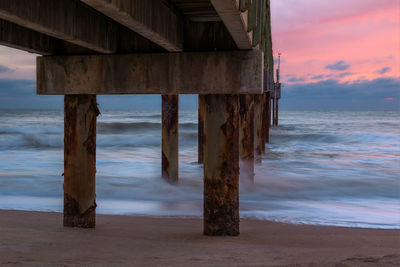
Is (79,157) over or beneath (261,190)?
over

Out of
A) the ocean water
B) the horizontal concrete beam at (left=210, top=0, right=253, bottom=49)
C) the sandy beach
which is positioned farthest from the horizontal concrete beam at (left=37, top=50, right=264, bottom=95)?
the ocean water

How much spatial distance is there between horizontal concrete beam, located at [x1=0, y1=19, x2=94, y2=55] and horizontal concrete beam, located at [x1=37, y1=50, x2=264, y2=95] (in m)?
0.09

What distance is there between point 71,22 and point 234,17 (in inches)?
61.3

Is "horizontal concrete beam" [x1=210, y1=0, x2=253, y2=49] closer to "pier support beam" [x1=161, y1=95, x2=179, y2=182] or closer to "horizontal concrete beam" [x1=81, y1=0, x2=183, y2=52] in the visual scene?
"horizontal concrete beam" [x1=81, y1=0, x2=183, y2=52]

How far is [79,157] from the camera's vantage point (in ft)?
14.0

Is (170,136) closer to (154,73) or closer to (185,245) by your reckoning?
(154,73)

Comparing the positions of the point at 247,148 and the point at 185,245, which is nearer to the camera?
the point at 185,245

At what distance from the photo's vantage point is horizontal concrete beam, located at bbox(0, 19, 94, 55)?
11.6 feet

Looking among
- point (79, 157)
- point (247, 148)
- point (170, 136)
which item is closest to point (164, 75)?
point (79, 157)

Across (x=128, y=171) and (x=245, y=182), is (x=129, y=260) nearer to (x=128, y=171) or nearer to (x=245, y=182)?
(x=245, y=182)

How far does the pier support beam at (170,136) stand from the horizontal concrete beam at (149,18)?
4.37 metres

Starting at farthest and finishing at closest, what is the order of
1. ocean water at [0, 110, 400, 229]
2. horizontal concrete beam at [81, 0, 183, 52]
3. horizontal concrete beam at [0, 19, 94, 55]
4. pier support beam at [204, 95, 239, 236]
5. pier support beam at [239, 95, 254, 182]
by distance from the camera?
pier support beam at [239, 95, 254, 182]
ocean water at [0, 110, 400, 229]
pier support beam at [204, 95, 239, 236]
horizontal concrete beam at [0, 19, 94, 55]
horizontal concrete beam at [81, 0, 183, 52]

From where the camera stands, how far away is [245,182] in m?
8.82

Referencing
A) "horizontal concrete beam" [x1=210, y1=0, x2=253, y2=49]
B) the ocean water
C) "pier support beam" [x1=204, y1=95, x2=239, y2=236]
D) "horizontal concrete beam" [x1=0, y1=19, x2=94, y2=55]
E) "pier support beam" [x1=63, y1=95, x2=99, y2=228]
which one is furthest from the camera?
the ocean water
